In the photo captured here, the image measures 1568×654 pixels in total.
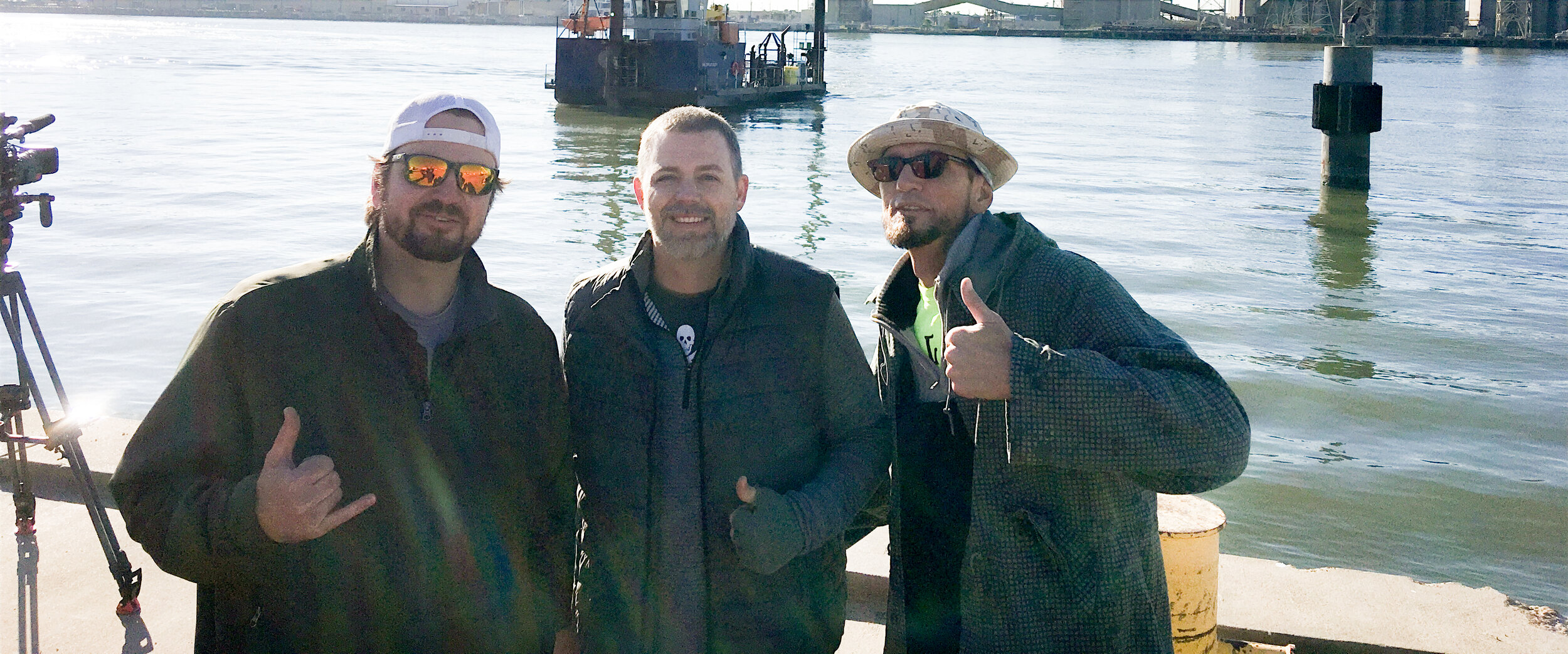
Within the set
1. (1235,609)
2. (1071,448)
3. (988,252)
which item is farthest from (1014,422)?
(1235,609)

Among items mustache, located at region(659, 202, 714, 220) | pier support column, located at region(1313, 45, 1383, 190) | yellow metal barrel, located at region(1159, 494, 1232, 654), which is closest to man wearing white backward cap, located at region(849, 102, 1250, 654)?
mustache, located at region(659, 202, 714, 220)

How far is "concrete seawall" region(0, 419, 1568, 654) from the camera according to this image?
3.99m

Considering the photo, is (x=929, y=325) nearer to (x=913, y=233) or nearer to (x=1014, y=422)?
(x=913, y=233)

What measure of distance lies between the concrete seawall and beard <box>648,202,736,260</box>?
1717mm

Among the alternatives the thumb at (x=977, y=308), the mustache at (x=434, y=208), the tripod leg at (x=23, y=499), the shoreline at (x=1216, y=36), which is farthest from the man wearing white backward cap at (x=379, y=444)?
the shoreline at (x=1216, y=36)

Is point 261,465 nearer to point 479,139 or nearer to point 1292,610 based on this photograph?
point 479,139

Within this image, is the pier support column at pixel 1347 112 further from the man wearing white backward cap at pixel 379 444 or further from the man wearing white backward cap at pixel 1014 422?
the man wearing white backward cap at pixel 379 444

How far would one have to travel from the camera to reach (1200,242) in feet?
60.4

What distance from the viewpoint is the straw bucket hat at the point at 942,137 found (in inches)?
115

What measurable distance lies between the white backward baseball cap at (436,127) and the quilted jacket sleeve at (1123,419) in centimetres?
116

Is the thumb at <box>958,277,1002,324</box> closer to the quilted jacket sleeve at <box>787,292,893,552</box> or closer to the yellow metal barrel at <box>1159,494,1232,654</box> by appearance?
the quilted jacket sleeve at <box>787,292,893,552</box>

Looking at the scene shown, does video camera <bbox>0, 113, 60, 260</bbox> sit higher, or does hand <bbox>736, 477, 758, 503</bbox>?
video camera <bbox>0, 113, 60, 260</bbox>

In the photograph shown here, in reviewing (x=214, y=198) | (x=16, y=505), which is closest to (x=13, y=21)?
(x=214, y=198)

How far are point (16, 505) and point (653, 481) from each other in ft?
9.16
